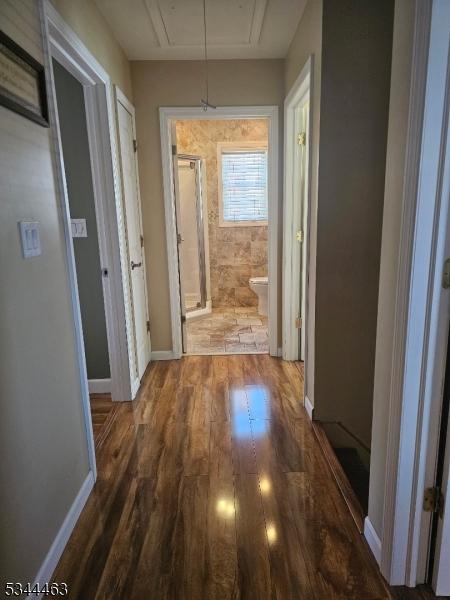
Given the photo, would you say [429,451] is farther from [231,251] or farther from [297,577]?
[231,251]

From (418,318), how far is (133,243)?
224cm

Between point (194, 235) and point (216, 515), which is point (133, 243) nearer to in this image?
point (216, 515)

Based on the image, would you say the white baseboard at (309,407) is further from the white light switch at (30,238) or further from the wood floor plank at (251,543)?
the white light switch at (30,238)

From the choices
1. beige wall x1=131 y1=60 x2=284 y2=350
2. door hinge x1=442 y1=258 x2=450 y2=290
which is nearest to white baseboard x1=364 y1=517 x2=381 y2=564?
door hinge x1=442 y1=258 x2=450 y2=290

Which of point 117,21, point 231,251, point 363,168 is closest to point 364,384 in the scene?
point 363,168

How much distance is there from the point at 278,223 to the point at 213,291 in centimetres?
228

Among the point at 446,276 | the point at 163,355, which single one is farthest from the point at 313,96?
the point at 163,355

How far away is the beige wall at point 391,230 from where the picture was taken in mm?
1101

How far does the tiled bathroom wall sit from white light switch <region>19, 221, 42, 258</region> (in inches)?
149

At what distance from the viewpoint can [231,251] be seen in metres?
5.16

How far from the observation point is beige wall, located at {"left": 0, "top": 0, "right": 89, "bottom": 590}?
1128mm

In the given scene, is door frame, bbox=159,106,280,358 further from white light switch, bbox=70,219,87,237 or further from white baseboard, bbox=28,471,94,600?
white baseboard, bbox=28,471,94,600

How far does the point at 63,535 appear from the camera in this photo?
4.79 ft

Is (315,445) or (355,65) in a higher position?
(355,65)
